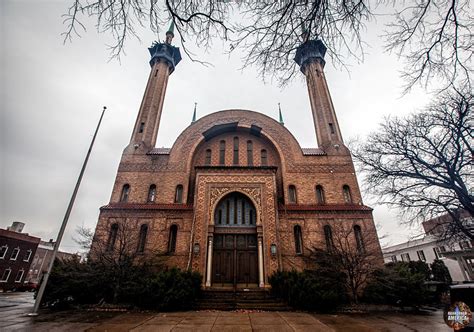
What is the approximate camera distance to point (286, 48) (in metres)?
3.82

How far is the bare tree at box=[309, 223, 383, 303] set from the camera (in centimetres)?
1125

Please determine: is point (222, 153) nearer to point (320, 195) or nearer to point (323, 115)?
point (320, 195)

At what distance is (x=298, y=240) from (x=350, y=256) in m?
3.77

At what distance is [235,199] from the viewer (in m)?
15.8

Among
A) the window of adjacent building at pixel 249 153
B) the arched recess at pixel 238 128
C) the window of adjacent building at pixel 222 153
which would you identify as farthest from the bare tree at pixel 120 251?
the window of adjacent building at pixel 249 153

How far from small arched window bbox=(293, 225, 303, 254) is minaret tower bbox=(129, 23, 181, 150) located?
1363cm

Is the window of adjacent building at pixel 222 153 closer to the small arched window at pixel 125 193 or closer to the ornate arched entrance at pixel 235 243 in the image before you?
the ornate arched entrance at pixel 235 243

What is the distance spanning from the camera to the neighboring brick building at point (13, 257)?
25.6 meters

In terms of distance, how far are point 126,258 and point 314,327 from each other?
9.20m

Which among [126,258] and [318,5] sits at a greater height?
[318,5]

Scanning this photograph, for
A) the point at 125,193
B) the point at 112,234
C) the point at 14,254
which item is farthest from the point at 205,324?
the point at 14,254

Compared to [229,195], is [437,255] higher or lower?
lower

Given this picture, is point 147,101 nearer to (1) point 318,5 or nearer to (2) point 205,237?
(2) point 205,237

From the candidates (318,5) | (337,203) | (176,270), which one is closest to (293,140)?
(337,203)
